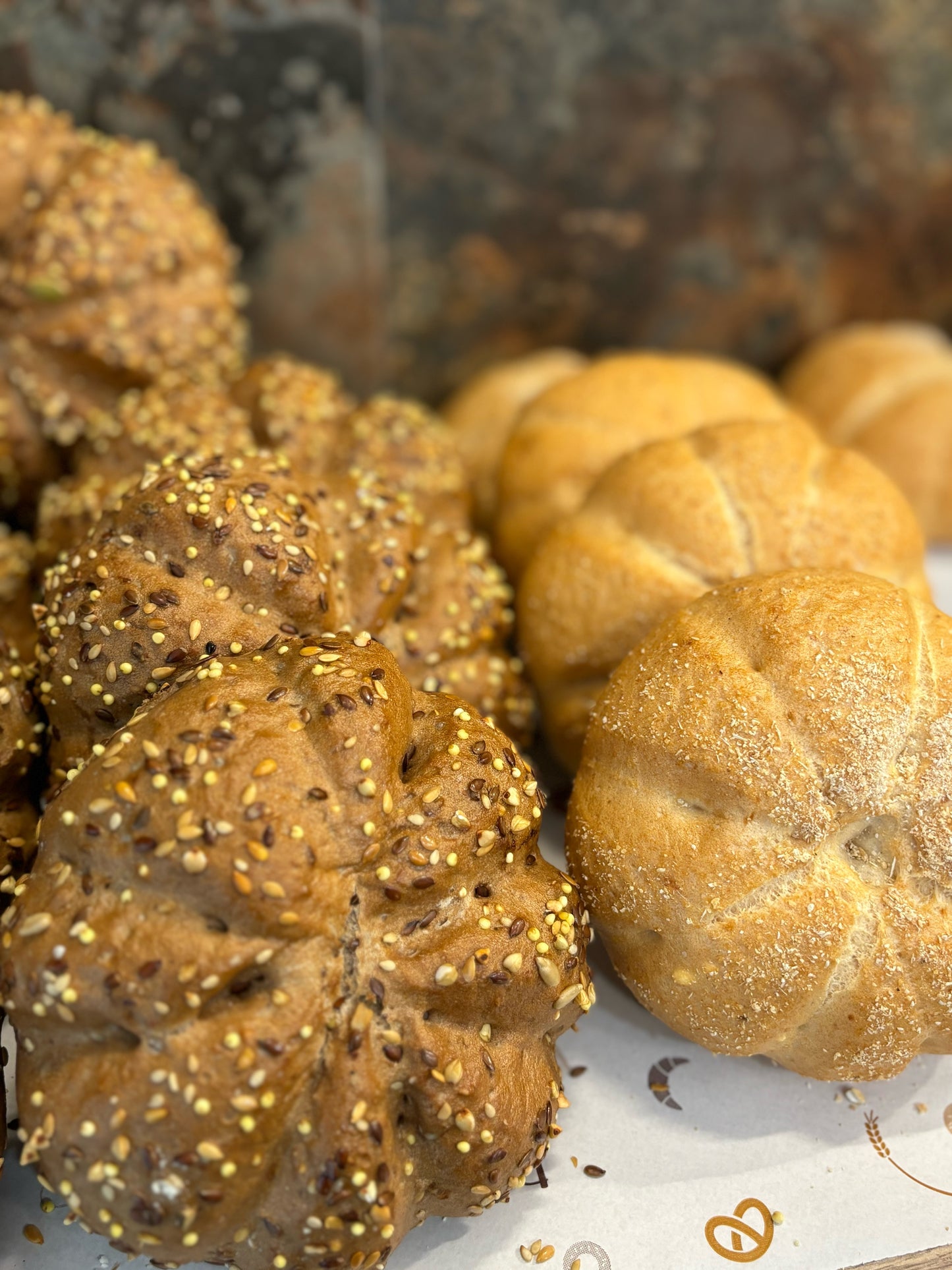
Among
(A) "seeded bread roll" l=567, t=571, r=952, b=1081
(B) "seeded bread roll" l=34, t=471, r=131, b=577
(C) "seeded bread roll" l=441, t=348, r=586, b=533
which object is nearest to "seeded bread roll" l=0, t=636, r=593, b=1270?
(A) "seeded bread roll" l=567, t=571, r=952, b=1081

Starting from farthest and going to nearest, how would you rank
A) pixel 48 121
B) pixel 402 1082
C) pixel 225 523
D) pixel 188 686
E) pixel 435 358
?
pixel 435 358, pixel 48 121, pixel 225 523, pixel 188 686, pixel 402 1082

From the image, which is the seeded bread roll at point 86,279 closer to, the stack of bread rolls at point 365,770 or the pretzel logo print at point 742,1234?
the stack of bread rolls at point 365,770

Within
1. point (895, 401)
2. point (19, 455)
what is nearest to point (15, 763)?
point (19, 455)

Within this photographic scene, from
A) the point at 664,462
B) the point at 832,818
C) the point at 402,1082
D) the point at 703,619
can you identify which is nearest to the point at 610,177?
the point at 664,462

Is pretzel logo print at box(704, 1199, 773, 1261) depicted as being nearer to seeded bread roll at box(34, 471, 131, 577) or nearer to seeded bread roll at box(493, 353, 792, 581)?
seeded bread roll at box(493, 353, 792, 581)

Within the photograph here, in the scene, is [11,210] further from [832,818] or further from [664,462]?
[832,818]

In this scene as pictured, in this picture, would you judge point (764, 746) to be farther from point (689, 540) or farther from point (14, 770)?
point (14, 770)
